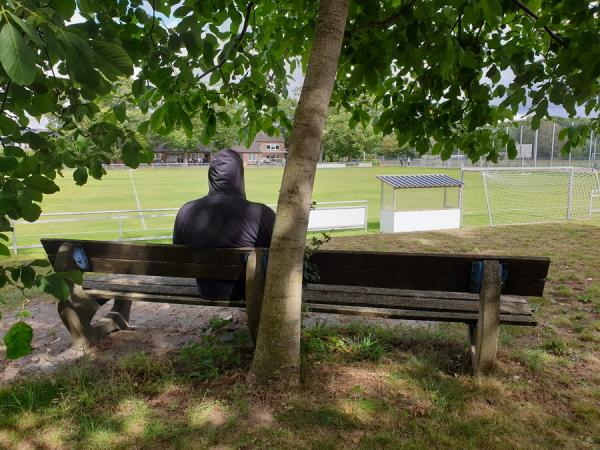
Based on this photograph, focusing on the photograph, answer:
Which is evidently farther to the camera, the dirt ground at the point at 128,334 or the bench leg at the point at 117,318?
the bench leg at the point at 117,318

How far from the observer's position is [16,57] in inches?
49.8

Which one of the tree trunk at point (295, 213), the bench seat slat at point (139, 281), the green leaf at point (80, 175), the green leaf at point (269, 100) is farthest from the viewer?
the green leaf at point (269, 100)

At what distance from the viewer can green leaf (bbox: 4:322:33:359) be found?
178 cm

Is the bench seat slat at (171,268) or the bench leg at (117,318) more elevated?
the bench seat slat at (171,268)

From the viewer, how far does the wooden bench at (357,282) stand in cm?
307

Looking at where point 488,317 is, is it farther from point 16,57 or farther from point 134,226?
point 134,226

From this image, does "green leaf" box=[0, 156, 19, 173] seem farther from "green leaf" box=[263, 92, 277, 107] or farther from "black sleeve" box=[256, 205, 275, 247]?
"green leaf" box=[263, 92, 277, 107]

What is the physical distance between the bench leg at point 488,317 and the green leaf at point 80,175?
253 cm

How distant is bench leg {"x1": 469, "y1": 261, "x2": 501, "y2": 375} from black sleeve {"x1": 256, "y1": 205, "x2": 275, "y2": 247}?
1493mm

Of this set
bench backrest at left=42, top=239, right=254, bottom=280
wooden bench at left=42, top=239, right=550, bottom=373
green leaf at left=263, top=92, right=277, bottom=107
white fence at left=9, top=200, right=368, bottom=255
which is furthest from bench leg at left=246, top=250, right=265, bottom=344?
white fence at left=9, top=200, right=368, bottom=255

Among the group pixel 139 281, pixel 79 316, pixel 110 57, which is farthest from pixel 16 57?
pixel 139 281

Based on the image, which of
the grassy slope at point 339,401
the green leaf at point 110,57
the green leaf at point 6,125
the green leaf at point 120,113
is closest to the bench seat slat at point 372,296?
the grassy slope at point 339,401

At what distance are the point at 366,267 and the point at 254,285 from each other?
0.75m

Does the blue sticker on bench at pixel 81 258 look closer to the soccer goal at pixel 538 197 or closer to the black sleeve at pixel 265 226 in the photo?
the black sleeve at pixel 265 226
